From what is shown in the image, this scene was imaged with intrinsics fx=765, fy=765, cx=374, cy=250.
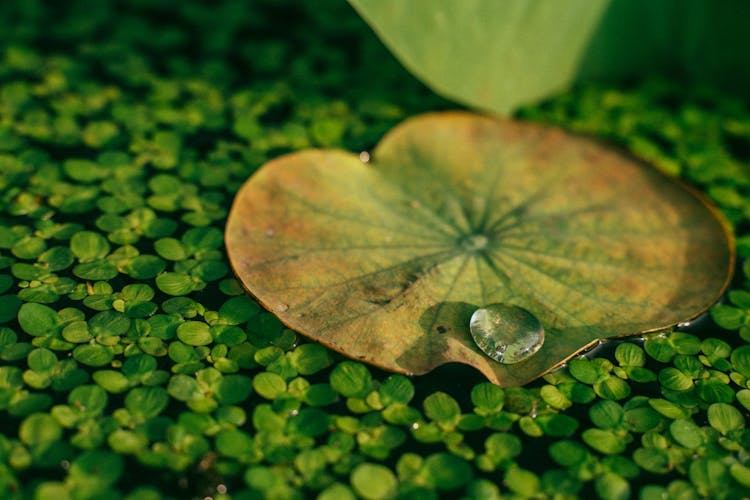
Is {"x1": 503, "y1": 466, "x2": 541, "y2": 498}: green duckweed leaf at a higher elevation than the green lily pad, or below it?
below

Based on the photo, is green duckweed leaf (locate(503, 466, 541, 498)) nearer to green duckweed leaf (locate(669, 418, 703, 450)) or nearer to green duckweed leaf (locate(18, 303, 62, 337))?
green duckweed leaf (locate(669, 418, 703, 450))

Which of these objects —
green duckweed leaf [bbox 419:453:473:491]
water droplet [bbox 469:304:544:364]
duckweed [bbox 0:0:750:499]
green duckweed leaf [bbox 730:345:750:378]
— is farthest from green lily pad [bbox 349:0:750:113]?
green duckweed leaf [bbox 419:453:473:491]

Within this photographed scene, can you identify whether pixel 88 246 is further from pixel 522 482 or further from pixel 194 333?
pixel 522 482

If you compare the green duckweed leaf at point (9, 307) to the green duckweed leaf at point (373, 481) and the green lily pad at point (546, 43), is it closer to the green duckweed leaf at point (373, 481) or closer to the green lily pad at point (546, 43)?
the green duckweed leaf at point (373, 481)

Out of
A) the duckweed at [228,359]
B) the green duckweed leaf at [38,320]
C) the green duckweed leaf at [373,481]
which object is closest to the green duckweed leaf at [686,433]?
the duckweed at [228,359]

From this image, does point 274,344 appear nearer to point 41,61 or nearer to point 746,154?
point 41,61

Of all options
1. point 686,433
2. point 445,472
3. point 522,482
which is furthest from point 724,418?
point 445,472
